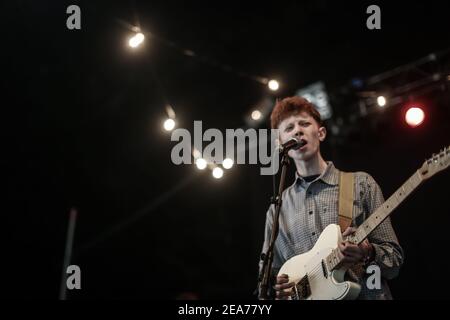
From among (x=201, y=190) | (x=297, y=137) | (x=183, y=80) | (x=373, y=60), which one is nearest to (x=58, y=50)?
(x=183, y=80)

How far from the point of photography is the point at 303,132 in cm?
339

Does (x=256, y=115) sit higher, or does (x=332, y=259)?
(x=256, y=115)

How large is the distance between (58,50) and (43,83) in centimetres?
61

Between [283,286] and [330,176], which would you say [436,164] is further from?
[283,286]

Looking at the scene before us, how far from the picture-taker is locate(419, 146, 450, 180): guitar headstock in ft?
8.57

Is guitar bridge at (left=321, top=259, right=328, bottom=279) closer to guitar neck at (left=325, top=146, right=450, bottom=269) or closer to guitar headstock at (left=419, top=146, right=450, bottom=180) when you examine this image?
guitar neck at (left=325, top=146, right=450, bottom=269)

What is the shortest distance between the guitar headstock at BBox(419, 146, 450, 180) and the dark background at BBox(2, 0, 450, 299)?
223 centimetres

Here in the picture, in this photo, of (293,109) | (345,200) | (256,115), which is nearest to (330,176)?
(345,200)

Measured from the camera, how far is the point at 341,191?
3.16 m

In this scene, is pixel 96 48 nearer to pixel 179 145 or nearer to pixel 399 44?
pixel 179 145

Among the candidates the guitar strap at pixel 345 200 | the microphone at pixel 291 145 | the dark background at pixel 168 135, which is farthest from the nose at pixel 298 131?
the dark background at pixel 168 135

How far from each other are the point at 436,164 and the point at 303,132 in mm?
952

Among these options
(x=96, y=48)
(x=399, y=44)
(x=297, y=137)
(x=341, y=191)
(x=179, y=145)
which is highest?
(x=96, y=48)
